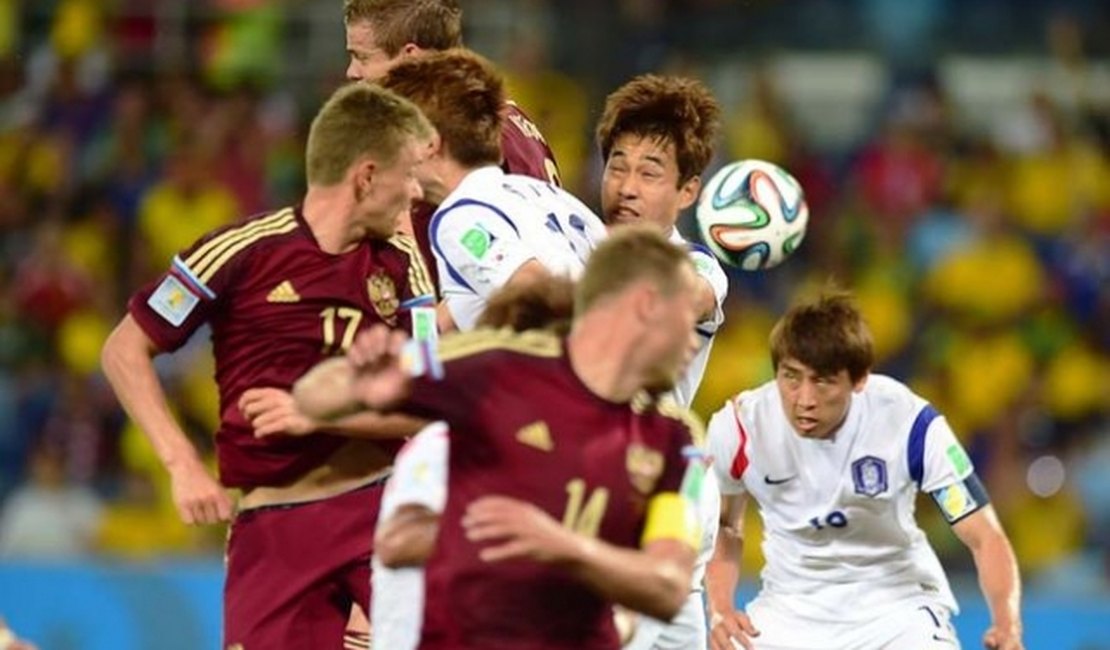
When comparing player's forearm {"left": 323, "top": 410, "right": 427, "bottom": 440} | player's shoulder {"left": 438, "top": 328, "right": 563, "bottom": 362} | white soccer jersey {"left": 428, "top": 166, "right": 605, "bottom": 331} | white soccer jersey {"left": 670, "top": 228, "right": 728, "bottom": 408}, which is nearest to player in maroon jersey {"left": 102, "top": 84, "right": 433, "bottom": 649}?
white soccer jersey {"left": 428, "top": 166, "right": 605, "bottom": 331}

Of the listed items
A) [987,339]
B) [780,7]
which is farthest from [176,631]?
[780,7]

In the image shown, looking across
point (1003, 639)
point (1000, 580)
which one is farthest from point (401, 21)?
point (1003, 639)

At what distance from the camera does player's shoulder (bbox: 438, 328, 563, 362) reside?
531cm

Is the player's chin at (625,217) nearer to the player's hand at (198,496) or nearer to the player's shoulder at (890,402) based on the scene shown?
the player's shoulder at (890,402)

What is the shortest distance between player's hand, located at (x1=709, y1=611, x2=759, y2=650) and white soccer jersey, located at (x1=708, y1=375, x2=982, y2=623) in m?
0.36

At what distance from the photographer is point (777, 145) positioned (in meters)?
15.0

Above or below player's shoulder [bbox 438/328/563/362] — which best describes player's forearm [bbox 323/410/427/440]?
below

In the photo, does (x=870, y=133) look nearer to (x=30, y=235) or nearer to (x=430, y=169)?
(x=30, y=235)


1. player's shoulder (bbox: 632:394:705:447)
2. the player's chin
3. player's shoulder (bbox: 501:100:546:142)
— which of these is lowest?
player's shoulder (bbox: 632:394:705:447)

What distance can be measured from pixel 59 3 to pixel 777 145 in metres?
4.99

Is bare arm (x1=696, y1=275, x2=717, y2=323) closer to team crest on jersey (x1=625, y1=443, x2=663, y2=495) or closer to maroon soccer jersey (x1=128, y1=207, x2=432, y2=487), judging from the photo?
maroon soccer jersey (x1=128, y1=207, x2=432, y2=487)

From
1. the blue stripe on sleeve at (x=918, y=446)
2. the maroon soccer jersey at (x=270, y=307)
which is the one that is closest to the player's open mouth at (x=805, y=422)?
the blue stripe on sleeve at (x=918, y=446)

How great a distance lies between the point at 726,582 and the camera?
7.71 m

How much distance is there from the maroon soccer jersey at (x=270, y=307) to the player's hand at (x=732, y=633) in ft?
5.06
